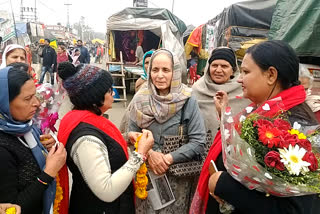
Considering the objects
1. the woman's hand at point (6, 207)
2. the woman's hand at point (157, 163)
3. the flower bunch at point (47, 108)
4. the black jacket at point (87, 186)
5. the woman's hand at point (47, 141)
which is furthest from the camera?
the woman's hand at point (157, 163)

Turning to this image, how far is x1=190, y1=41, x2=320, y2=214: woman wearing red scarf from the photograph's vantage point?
3.40 ft

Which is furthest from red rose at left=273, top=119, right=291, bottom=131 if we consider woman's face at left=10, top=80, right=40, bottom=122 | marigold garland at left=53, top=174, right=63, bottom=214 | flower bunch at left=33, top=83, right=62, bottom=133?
flower bunch at left=33, top=83, right=62, bottom=133

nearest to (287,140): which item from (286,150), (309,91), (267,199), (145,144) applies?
(286,150)

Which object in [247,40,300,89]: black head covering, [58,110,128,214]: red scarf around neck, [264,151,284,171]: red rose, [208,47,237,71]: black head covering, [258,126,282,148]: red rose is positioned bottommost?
[58,110,128,214]: red scarf around neck

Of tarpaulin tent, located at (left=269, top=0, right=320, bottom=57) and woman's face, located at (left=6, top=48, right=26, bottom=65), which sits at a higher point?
tarpaulin tent, located at (left=269, top=0, right=320, bottom=57)

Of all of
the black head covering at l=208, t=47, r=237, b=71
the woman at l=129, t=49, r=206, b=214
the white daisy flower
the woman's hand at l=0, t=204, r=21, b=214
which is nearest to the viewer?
the white daisy flower

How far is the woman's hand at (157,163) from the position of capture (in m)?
1.80

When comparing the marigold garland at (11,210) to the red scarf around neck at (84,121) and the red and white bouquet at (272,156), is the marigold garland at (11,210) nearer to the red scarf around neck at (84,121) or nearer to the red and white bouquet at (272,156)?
the red scarf around neck at (84,121)

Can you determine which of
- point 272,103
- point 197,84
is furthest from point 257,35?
point 272,103

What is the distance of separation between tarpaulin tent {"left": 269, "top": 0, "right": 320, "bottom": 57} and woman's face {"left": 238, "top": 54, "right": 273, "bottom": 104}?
8.04 ft

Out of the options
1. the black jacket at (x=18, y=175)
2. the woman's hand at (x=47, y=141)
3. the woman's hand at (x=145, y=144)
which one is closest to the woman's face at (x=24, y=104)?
the black jacket at (x=18, y=175)

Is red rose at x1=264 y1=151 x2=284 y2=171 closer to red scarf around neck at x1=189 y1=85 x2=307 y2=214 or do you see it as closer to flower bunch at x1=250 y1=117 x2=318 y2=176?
flower bunch at x1=250 y1=117 x2=318 y2=176

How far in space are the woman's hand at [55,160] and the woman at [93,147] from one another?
0.04 m

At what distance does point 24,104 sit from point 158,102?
0.99 metres
